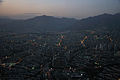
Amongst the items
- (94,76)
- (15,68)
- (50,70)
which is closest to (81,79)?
(94,76)

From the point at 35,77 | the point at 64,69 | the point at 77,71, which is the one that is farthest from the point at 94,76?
the point at 35,77

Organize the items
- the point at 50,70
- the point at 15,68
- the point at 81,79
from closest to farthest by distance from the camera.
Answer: the point at 81,79, the point at 50,70, the point at 15,68

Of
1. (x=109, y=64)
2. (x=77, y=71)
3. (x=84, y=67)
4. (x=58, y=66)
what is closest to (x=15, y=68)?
(x=58, y=66)

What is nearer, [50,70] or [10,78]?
[10,78]

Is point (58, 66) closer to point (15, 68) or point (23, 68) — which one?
point (23, 68)

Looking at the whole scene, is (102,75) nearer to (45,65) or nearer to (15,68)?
(45,65)

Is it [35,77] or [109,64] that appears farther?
[109,64]

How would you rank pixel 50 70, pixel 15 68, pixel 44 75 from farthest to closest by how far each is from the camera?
pixel 15 68 → pixel 50 70 → pixel 44 75

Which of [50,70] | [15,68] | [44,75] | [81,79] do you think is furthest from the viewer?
[15,68]
